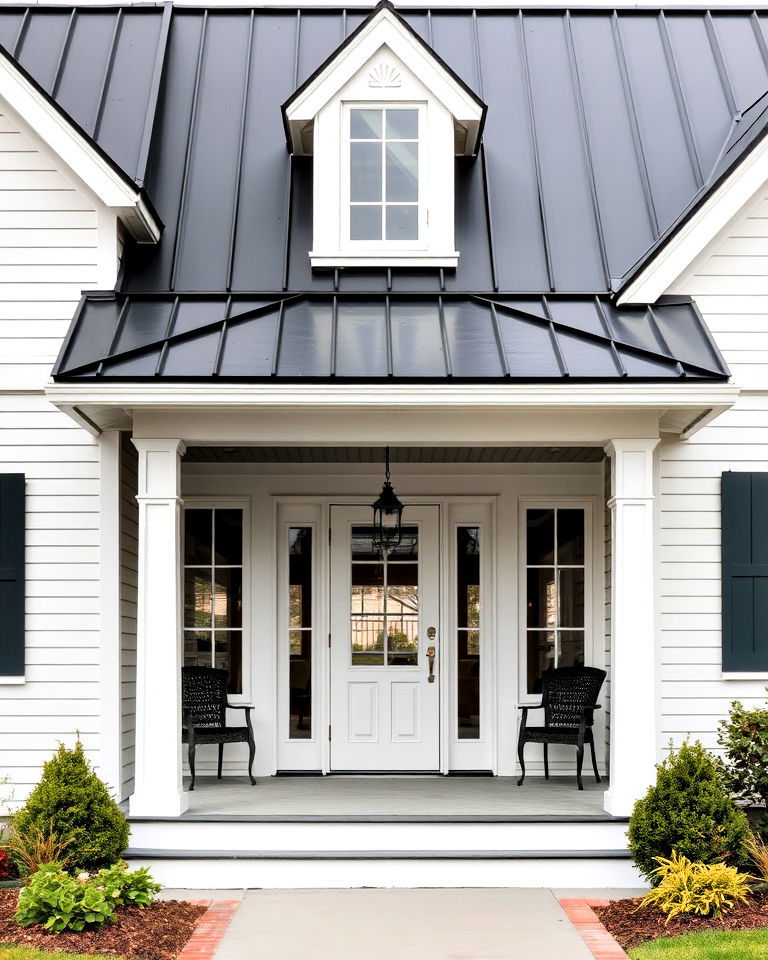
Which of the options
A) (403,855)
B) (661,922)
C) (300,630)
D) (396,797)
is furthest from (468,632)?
(661,922)

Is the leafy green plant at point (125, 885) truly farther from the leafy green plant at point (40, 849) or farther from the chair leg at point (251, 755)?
the chair leg at point (251, 755)

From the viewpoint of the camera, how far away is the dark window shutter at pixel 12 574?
811 cm

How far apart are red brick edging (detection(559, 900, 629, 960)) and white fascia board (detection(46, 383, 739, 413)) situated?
9.76 feet

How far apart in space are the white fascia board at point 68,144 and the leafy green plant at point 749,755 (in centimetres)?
530

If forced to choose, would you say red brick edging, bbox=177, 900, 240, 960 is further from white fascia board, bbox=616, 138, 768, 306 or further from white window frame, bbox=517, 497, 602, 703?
white fascia board, bbox=616, 138, 768, 306

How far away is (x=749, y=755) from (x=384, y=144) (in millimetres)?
5052

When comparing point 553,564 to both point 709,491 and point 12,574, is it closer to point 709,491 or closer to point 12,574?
point 709,491

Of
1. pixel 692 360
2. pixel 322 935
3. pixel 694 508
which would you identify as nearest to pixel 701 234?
pixel 692 360

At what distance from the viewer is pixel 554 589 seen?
998 cm

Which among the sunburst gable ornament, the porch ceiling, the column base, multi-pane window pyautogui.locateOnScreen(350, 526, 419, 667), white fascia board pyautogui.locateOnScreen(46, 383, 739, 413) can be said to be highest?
the sunburst gable ornament

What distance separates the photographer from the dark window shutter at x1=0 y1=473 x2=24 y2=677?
26.6 ft

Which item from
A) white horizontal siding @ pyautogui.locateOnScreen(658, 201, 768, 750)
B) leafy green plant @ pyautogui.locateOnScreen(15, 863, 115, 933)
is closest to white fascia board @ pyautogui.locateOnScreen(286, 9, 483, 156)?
white horizontal siding @ pyautogui.locateOnScreen(658, 201, 768, 750)

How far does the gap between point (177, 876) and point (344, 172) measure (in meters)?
5.11

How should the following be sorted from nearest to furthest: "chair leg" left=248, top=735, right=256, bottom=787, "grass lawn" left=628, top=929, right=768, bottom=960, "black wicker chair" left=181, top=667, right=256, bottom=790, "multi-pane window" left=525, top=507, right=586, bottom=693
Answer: "grass lawn" left=628, top=929, right=768, bottom=960, "chair leg" left=248, top=735, right=256, bottom=787, "black wicker chair" left=181, top=667, right=256, bottom=790, "multi-pane window" left=525, top=507, right=586, bottom=693
